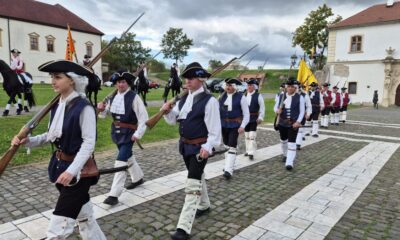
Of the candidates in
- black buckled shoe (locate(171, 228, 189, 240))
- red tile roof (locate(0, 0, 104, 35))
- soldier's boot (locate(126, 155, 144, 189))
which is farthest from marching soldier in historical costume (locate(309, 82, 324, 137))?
red tile roof (locate(0, 0, 104, 35))

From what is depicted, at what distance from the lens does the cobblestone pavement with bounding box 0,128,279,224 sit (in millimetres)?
4684

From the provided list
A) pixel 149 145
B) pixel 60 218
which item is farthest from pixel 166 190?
pixel 149 145

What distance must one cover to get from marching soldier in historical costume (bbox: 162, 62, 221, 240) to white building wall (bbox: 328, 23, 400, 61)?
3647cm

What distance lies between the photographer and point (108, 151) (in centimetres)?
848

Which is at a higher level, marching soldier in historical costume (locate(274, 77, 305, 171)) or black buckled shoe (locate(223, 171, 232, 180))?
marching soldier in historical costume (locate(274, 77, 305, 171))

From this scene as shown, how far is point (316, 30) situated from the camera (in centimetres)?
4712

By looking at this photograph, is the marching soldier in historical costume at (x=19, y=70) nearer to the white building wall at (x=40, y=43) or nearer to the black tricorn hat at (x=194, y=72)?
the black tricorn hat at (x=194, y=72)

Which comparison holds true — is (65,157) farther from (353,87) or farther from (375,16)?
(375,16)

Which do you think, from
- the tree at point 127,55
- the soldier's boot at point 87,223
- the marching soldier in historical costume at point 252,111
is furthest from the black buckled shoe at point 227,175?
the tree at point 127,55

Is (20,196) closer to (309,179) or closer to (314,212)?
(314,212)

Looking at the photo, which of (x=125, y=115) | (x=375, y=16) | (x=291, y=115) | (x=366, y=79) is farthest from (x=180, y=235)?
(x=375, y=16)

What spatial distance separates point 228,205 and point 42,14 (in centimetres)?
5091

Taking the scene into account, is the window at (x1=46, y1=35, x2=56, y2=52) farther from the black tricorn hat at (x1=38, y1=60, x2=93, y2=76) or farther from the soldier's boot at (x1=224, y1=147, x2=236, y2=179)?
the black tricorn hat at (x1=38, y1=60, x2=93, y2=76)

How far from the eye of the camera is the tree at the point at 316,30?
46.6 metres
